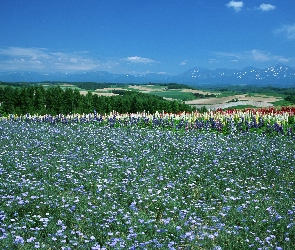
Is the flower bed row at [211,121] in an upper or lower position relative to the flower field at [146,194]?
upper

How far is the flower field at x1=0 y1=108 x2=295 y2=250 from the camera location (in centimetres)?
562

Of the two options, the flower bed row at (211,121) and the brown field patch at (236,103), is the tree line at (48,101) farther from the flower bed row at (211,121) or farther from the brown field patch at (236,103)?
the brown field patch at (236,103)

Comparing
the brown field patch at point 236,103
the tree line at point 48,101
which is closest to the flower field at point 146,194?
the tree line at point 48,101

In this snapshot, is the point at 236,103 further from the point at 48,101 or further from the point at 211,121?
the point at 211,121

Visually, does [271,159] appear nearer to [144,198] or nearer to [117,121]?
[144,198]

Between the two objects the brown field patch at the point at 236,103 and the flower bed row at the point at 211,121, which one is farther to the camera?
the brown field patch at the point at 236,103

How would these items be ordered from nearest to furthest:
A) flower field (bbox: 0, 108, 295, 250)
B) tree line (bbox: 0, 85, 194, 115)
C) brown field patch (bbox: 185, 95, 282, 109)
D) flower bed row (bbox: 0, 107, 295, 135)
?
flower field (bbox: 0, 108, 295, 250) → flower bed row (bbox: 0, 107, 295, 135) → tree line (bbox: 0, 85, 194, 115) → brown field patch (bbox: 185, 95, 282, 109)

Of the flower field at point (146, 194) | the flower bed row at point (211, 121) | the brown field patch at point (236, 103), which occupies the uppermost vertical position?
the flower bed row at point (211, 121)

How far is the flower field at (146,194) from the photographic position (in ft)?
18.4

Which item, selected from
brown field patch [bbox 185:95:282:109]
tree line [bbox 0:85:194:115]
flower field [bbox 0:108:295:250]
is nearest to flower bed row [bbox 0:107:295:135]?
flower field [bbox 0:108:295:250]

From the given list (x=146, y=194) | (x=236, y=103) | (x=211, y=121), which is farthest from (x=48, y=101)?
(x=236, y=103)

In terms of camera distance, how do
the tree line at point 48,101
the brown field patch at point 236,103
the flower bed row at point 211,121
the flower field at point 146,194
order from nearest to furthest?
the flower field at point 146,194
the flower bed row at point 211,121
the tree line at point 48,101
the brown field patch at point 236,103

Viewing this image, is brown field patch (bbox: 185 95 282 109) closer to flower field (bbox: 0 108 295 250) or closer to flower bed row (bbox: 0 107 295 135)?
flower bed row (bbox: 0 107 295 135)

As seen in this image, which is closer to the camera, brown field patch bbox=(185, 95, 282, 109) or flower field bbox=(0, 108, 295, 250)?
flower field bbox=(0, 108, 295, 250)
